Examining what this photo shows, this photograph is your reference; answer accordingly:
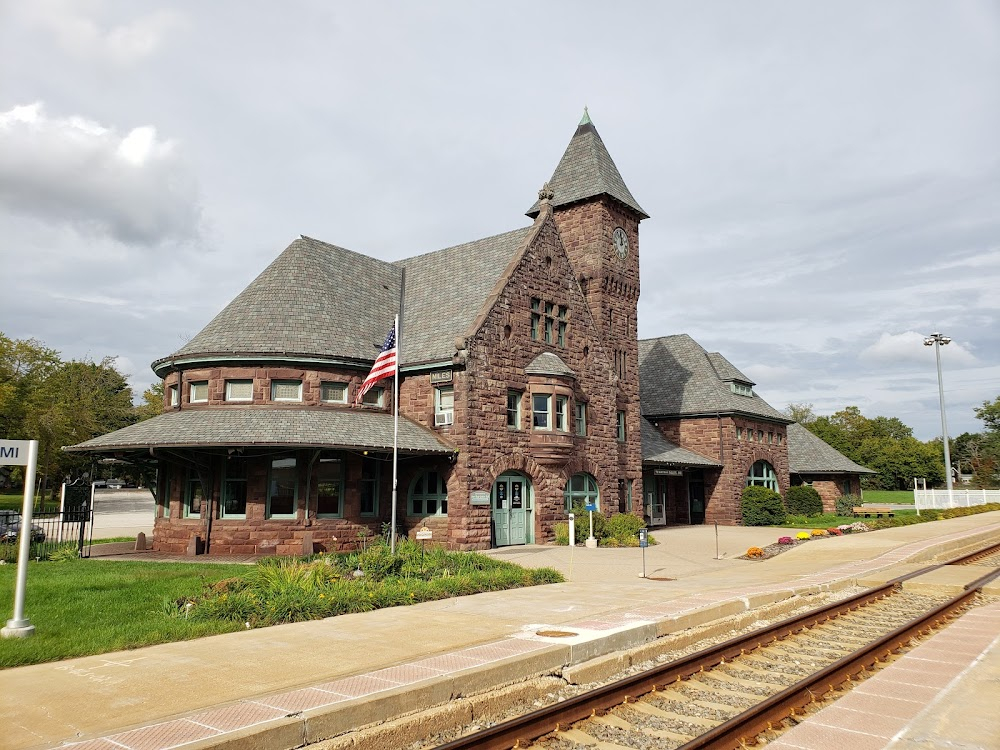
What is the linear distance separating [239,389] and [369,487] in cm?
553

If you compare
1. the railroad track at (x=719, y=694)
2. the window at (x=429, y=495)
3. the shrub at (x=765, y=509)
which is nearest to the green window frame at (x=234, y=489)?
the window at (x=429, y=495)

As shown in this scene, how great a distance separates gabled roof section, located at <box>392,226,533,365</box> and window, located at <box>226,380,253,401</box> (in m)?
5.47

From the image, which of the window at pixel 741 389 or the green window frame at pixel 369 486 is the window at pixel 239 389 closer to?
the green window frame at pixel 369 486

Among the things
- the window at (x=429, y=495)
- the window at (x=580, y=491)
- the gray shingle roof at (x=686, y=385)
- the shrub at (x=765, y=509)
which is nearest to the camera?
the window at (x=429, y=495)

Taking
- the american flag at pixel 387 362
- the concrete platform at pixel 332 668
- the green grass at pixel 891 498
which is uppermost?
the american flag at pixel 387 362

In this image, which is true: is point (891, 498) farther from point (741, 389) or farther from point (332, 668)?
point (332, 668)

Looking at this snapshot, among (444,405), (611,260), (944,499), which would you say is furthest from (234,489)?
(944,499)

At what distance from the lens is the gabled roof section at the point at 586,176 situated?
34281 mm

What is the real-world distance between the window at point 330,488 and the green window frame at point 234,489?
2297 millimetres

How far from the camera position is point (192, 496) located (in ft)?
79.5

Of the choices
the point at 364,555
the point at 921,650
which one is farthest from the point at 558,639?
the point at 364,555

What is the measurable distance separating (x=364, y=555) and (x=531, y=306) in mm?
13970

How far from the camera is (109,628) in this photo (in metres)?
10.5

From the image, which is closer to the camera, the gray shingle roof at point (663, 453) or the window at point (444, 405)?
the window at point (444, 405)
